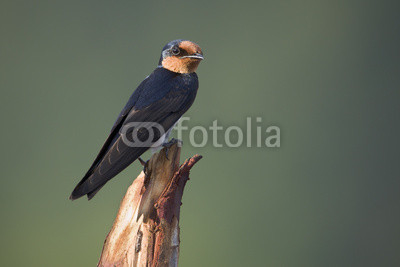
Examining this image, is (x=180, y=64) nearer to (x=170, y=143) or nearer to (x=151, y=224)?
(x=170, y=143)

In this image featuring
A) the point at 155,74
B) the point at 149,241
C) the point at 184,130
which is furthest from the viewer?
the point at 184,130

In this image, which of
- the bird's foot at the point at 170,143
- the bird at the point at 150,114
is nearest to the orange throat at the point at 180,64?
the bird at the point at 150,114

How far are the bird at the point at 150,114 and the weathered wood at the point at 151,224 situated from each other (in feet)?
0.32

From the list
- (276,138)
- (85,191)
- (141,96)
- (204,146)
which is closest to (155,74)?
(141,96)

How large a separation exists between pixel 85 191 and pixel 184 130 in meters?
0.65

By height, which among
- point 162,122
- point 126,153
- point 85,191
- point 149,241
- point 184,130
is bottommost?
point 149,241

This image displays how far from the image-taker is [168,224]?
1.23 m

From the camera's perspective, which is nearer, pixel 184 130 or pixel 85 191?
pixel 85 191

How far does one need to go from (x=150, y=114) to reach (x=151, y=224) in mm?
339

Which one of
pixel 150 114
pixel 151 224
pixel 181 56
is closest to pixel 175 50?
pixel 181 56

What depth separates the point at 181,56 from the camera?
1.47 m

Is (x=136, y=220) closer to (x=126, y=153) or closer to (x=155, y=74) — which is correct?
(x=126, y=153)

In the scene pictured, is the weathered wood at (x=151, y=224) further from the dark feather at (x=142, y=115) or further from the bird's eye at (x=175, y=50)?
the bird's eye at (x=175, y=50)

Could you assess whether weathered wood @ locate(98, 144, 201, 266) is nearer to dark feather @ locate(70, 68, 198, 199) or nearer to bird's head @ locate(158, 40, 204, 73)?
dark feather @ locate(70, 68, 198, 199)
